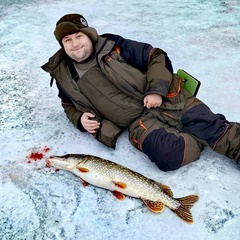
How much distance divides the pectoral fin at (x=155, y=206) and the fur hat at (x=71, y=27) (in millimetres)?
1187

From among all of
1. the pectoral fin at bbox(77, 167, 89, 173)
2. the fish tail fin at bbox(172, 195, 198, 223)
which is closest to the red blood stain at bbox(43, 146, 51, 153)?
the pectoral fin at bbox(77, 167, 89, 173)

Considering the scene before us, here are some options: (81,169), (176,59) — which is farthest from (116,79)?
(176,59)

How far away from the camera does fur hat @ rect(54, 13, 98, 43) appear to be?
7.75 ft

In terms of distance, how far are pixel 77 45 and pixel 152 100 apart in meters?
0.63

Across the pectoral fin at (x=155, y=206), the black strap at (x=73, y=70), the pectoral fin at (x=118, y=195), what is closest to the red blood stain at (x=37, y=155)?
the black strap at (x=73, y=70)

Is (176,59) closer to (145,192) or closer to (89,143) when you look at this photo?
(89,143)

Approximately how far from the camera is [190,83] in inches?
104

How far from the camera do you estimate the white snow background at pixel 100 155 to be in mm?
1906

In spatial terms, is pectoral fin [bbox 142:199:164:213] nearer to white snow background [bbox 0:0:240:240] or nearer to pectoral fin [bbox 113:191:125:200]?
white snow background [bbox 0:0:240:240]

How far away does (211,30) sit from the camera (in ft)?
14.7

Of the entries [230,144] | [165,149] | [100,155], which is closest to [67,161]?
[100,155]

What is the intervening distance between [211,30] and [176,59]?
100 cm

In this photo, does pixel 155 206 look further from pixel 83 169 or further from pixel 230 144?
pixel 230 144

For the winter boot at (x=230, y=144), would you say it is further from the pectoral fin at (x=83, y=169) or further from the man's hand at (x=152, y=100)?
the pectoral fin at (x=83, y=169)
